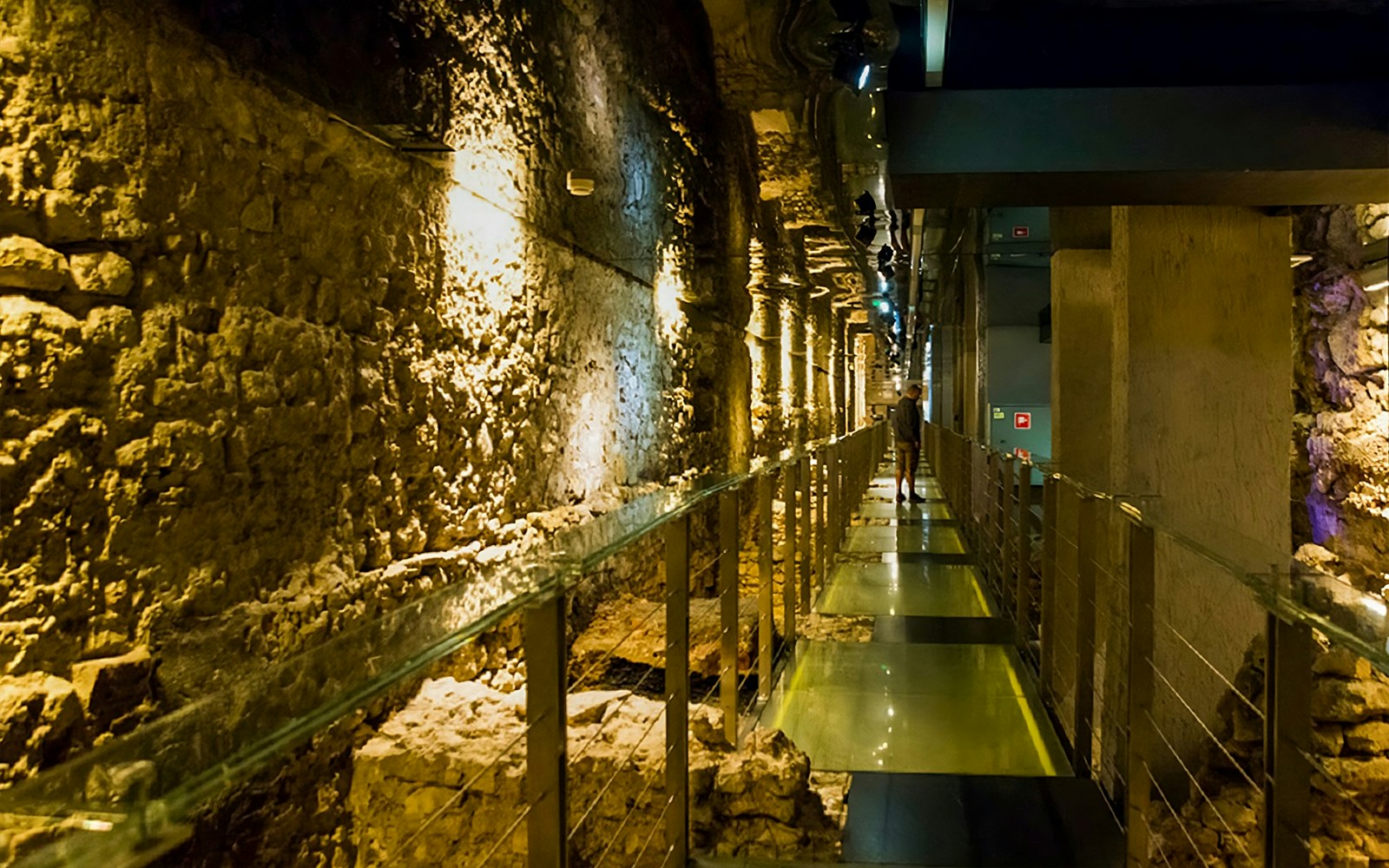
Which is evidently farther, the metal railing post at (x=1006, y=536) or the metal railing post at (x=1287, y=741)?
the metal railing post at (x=1006, y=536)

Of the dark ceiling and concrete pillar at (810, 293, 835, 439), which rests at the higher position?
the dark ceiling

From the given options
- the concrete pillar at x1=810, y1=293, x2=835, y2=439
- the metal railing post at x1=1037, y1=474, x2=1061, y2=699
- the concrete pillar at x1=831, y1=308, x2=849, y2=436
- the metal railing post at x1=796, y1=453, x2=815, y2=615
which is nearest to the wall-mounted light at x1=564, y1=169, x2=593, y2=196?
the metal railing post at x1=796, y1=453, x2=815, y2=615

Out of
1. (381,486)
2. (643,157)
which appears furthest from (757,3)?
(381,486)

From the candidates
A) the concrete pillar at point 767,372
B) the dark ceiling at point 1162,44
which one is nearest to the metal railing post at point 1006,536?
the dark ceiling at point 1162,44

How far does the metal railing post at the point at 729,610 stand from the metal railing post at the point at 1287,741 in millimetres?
1619

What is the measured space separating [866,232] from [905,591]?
7.32 feet

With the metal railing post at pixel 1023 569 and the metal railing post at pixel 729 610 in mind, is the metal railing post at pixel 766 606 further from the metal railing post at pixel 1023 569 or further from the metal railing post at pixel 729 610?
the metal railing post at pixel 1023 569

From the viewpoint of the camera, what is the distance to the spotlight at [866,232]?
223 inches

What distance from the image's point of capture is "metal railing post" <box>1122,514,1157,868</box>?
2203mm

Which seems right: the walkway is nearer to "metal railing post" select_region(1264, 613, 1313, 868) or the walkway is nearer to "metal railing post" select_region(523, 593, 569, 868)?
"metal railing post" select_region(1264, 613, 1313, 868)

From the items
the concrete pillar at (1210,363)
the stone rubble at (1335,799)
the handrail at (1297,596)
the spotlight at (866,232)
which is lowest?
the stone rubble at (1335,799)

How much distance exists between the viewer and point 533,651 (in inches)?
55.0

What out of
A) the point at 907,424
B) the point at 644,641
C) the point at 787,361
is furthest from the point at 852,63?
the point at 907,424

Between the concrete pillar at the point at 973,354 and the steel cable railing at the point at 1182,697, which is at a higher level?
the concrete pillar at the point at 973,354
